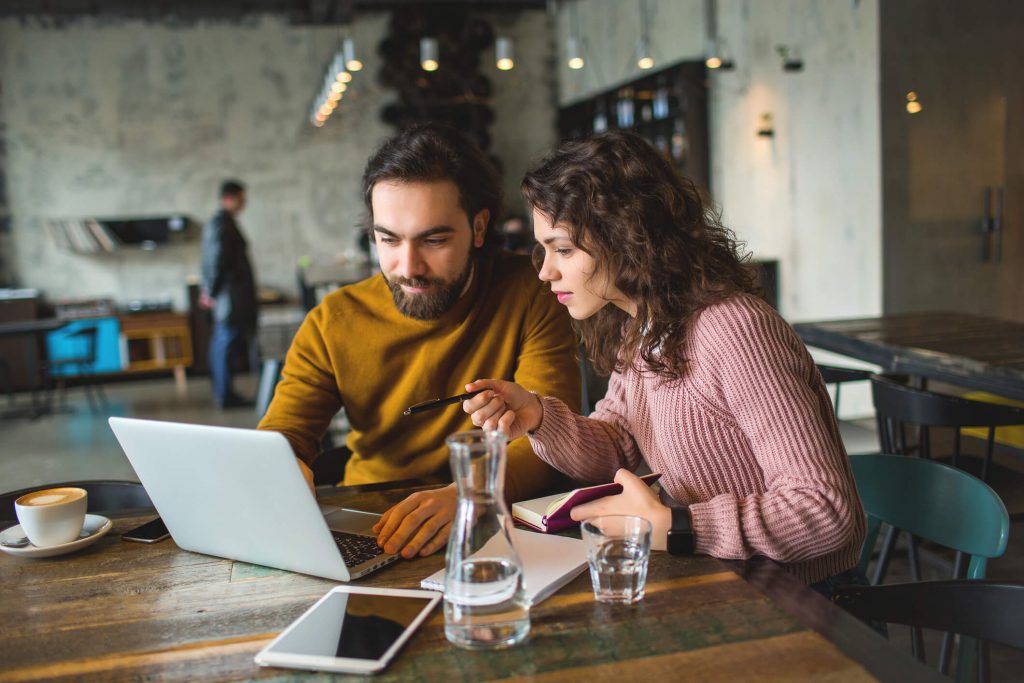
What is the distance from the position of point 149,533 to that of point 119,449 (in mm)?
4946

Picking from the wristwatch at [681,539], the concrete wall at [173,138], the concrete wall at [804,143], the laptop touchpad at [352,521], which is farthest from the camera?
the concrete wall at [173,138]

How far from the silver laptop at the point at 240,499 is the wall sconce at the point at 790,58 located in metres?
5.64

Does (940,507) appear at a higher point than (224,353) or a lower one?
higher

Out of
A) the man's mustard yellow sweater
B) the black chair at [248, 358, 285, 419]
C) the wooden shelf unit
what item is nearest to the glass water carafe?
the man's mustard yellow sweater

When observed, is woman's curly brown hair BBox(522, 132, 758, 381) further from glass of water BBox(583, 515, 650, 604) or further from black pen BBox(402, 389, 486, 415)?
glass of water BBox(583, 515, 650, 604)

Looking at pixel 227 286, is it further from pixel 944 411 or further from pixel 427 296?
pixel 944 411

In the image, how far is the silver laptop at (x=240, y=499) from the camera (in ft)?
3.92

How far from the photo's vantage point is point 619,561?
1128mm

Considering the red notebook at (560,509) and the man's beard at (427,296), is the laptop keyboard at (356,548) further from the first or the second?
the man's beard at (427,296)

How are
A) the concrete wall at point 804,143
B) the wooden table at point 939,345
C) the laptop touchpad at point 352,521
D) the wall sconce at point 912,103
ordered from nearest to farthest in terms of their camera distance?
1. the laptop touchpad at point 352,521
2. the wooden table at point 939,345
3. the wall sconce at point 912,103
4. the concrete wall at point 804,143

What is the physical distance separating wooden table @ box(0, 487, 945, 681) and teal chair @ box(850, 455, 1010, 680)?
498 mm

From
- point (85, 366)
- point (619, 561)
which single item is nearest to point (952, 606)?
point (619, 561)

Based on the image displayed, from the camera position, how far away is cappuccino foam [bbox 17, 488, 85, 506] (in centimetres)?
144

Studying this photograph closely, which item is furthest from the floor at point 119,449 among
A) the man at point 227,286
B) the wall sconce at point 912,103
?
the wall sconce at point 912,103
